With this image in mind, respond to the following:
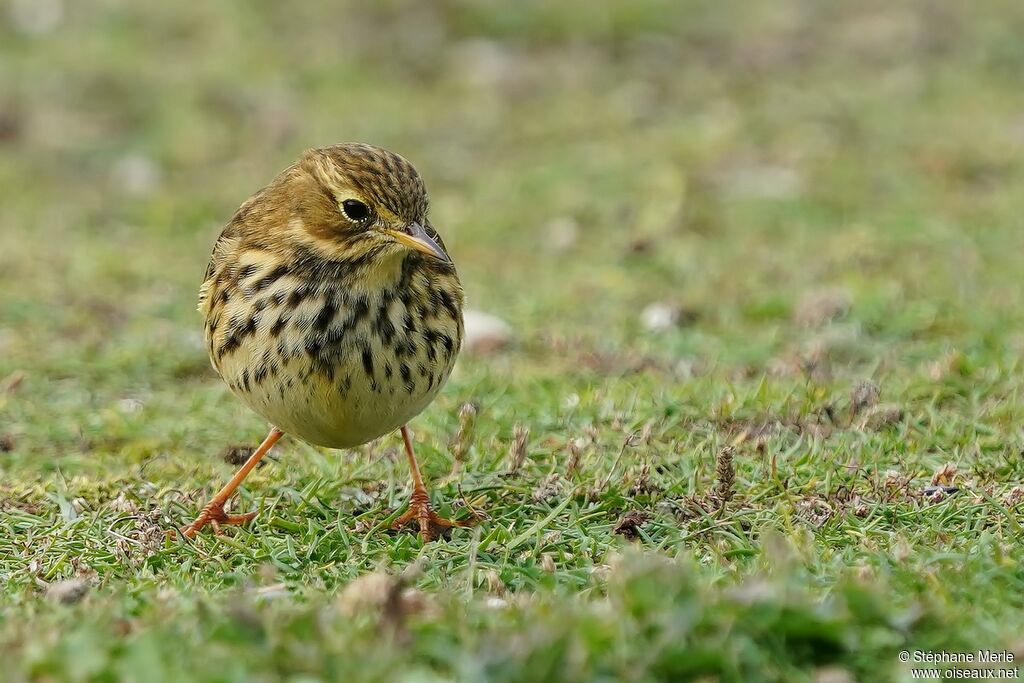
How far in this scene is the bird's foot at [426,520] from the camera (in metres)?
4.77

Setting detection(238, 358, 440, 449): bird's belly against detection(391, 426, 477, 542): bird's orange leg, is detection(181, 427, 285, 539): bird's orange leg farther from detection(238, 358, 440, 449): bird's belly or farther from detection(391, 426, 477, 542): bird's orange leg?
detection(391, 426, 477, 542): bird's orange leg

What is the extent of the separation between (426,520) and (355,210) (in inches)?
37.4

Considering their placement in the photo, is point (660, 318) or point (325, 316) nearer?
point (325, 316)

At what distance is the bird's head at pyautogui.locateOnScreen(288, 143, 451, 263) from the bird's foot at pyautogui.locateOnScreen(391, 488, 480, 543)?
30.1 inches

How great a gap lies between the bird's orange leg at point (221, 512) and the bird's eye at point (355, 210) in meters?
0.87

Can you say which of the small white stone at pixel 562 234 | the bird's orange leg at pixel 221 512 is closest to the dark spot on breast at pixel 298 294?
the bird's orange leg at pixel 221 512

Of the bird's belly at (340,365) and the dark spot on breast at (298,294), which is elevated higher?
the dark spot on breast at (298,294)

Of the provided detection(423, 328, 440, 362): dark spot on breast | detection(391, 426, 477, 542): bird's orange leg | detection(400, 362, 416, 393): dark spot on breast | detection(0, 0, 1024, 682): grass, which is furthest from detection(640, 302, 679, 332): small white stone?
detection(400, 362, 416, 393): dark spot on breast

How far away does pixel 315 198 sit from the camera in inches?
192

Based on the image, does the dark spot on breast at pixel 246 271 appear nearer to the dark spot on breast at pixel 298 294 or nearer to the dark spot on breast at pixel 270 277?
the dark spot on breast at pixel 270 277

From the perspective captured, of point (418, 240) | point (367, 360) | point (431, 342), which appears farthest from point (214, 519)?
point (418, 240)

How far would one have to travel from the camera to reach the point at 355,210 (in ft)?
15.6

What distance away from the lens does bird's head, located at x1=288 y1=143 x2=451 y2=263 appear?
469 cm

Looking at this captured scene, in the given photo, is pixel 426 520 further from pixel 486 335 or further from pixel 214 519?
pixel 486 335
